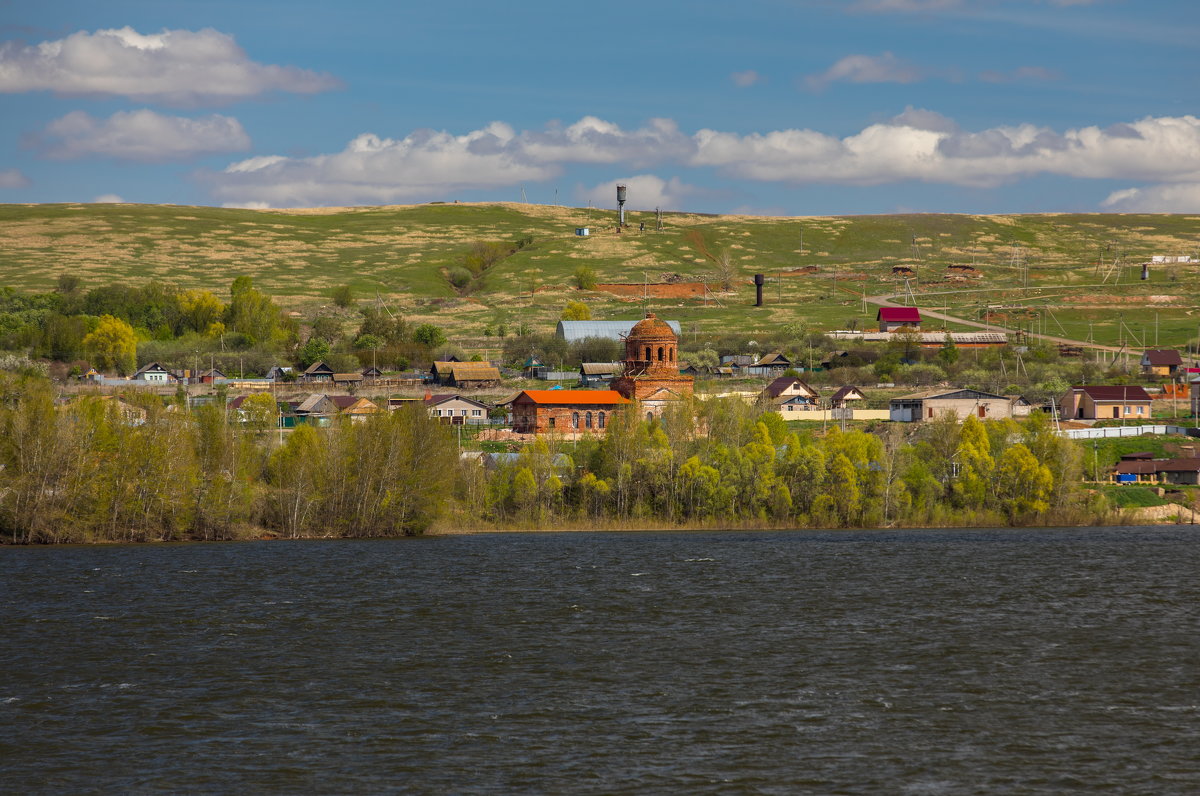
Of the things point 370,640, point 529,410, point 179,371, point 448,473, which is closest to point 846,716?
point 370,640

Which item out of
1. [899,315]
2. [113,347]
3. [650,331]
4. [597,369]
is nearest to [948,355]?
[899,315]

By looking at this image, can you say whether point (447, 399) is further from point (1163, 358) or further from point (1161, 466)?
point (1163, 358)

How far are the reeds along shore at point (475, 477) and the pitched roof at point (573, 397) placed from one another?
2359cm

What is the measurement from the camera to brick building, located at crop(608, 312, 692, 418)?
390 ft

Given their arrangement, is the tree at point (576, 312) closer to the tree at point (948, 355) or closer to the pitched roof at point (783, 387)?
the tree at point (948, 355)

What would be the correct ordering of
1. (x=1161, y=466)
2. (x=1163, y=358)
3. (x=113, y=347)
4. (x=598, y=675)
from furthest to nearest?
(x=113, y=347)
(x=1163, y=358)
(x=1161, y=466)
(x=598, y=675)

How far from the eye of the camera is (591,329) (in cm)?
17250

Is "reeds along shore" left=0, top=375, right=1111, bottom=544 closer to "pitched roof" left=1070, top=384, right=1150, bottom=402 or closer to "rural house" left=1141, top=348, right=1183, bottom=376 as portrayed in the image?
"pitched roof" left=1070, top=384, right=1150, bottom=402

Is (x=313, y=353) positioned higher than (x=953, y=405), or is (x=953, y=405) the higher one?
(x=313, y=353)

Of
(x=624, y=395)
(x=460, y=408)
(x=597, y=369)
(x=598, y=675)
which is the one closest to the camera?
(x=598, y=675)

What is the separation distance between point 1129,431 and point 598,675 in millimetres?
83380

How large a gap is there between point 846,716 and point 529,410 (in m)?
85.4

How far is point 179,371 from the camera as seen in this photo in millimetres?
155750

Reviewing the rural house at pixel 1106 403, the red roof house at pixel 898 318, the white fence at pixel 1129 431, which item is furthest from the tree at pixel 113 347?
the white fence at pixel 1129 431
